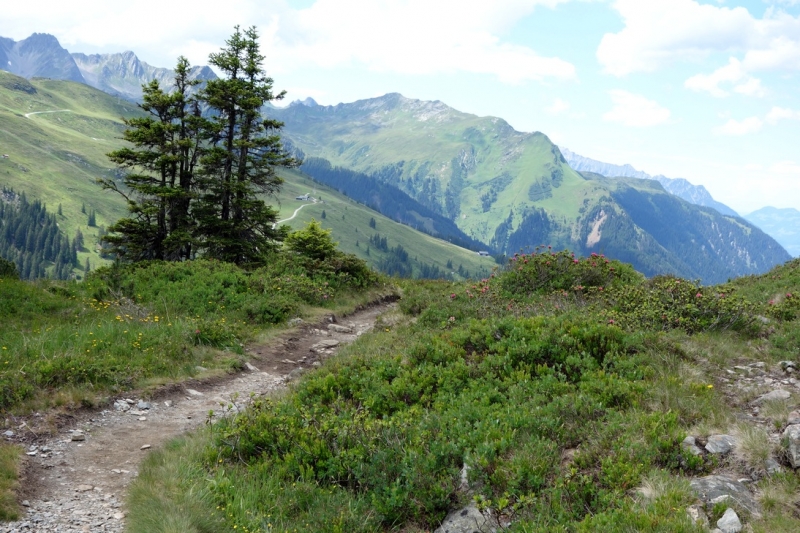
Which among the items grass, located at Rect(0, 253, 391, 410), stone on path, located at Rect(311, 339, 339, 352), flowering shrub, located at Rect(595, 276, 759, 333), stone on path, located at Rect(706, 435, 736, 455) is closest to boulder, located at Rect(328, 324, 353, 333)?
grass, located at Rect(0, 253, 391, 410)

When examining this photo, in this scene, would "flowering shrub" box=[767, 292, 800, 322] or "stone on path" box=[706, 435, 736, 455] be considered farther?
"flowering shrub" box=[767, 292, 800, 322]

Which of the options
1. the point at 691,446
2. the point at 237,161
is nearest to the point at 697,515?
the point at 691,446

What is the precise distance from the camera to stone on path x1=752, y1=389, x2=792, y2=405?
7.38 metres

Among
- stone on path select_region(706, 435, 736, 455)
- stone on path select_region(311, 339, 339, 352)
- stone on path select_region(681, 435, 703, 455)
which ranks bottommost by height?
stone on path select_region(311, 339, 339, 352)

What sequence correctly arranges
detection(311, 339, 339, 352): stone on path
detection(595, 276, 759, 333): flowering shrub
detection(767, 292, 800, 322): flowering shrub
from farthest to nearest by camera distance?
1. detection(311, 339, 339, 352): stone on path
2. detection(767, 292, 800, 322): flowering shrub
3. detection(595, 276, 759, 333): flowering shrub

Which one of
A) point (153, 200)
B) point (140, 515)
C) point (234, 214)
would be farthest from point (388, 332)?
point (153, 200)

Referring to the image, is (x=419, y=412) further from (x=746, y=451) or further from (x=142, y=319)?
(x=142, y=319)

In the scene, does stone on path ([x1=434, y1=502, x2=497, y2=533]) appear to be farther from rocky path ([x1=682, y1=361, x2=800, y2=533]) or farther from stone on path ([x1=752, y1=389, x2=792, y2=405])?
stone on path ([x1=752, y1=389, x2=792, y2=405])

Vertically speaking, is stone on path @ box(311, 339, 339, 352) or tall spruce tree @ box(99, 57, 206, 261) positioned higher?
tall spruce tree @ box(99, 57, 206, 261)

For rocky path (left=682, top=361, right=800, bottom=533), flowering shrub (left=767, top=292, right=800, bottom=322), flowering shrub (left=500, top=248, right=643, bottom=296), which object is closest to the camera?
rocky path (left=682, top=361, right=800, bottom=533)

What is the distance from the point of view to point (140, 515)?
5.96 m

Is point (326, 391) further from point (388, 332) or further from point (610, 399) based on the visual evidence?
point (388, 332)

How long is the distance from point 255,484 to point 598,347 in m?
6.70

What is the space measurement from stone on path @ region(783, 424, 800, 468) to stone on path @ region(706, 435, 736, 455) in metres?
0.55
